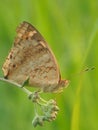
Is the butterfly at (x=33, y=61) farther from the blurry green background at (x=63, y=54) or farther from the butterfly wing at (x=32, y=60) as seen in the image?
the blurry green background at (x=63, y=54)

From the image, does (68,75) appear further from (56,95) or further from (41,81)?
(41,81)

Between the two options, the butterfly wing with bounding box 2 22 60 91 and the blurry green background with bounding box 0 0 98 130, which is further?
the blurry green background with bounding box 0 0 98 130

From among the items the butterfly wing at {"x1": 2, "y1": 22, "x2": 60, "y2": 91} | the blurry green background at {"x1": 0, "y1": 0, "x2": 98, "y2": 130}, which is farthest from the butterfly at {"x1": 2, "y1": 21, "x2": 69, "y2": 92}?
the blurry green background at {"x1": 0, "y1": 0, "x2": 98, "y2": 130}

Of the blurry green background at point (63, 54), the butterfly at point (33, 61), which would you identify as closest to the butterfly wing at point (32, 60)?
the butterfly at point (33, 61)

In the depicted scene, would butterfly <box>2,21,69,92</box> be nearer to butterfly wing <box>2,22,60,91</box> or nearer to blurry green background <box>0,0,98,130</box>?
butterfly wing <box>2,22,60,91</box>

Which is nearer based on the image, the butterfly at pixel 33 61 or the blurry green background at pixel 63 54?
the butterfly at pixel 33 61
